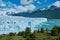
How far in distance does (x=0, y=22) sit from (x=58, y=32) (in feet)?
3.42

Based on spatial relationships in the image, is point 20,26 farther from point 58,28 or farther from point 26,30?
point 58,28

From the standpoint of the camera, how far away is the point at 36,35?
190cm

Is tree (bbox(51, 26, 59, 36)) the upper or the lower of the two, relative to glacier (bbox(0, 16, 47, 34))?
lower

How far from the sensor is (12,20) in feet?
6.86

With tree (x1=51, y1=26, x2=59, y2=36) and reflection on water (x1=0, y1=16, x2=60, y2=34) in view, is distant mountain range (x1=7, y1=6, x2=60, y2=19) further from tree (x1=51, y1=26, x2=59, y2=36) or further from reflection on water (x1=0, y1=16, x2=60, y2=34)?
tree (x1=51, y1=26, x2=59, y2=36)

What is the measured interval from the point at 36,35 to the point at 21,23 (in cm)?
42

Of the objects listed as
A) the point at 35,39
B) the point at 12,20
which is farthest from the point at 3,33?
the point at 35,39

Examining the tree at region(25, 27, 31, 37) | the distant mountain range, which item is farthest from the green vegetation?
the distant mountain range

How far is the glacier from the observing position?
2072 millimetres

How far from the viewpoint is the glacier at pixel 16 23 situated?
2072 millimetres

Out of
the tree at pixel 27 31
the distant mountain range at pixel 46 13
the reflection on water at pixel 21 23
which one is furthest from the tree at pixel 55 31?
the tree at pixel 27 31

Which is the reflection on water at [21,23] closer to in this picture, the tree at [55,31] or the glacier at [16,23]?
the glacier at [16,23]

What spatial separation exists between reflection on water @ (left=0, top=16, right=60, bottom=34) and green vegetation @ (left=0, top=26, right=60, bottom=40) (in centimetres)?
9

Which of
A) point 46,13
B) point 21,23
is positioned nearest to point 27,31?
point 21,23
